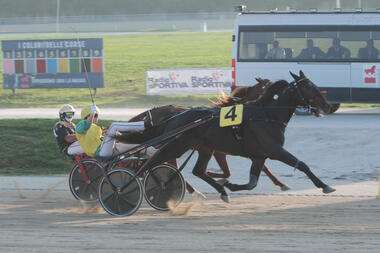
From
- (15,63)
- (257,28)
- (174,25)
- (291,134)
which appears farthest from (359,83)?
(174,25)

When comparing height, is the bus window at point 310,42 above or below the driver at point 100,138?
above

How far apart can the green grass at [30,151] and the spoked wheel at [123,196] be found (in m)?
3.66

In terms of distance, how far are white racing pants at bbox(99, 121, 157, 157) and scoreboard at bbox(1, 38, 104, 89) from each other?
15369 millimetres

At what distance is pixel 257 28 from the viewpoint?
1875 cm

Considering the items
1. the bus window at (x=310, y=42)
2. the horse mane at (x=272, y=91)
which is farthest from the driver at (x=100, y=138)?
the bus window at (x=310, y=42)

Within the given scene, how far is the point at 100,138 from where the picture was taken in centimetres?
895

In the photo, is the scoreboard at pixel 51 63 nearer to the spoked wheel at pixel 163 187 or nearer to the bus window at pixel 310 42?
the bus window at pixel 310 42

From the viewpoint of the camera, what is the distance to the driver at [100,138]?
867cm

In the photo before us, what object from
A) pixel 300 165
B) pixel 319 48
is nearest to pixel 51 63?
pixel 319 48

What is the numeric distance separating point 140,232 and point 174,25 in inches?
2006

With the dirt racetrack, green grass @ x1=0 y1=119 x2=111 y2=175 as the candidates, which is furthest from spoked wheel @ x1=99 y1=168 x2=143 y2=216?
green grass @ x1=0 y1=119 x2=111 y2=175

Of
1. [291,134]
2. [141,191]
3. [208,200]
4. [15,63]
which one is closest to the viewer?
[141,191]

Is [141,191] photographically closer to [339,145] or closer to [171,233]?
[171,233]

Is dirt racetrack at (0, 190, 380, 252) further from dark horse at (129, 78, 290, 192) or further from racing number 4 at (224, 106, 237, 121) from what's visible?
racing number 4 at (224, 106, 237, 121)
